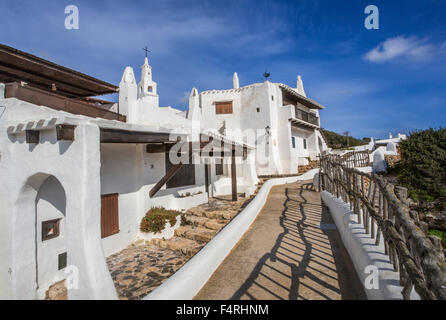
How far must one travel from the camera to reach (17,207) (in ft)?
15.9

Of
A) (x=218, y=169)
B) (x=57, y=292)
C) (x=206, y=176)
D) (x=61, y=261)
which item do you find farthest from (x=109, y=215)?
(x=218, y=169)

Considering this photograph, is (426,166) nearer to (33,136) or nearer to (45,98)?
(33,136)

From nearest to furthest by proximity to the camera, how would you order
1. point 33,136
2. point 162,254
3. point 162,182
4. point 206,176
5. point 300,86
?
1. point 33,136
2. point 162,254
3. point 162,182
4. point 206,176
5. point 300,86

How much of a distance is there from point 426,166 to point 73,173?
1448 centimetres

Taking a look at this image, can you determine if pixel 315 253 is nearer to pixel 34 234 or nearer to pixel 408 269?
pixel 408 269

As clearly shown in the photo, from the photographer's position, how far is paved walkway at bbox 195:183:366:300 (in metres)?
3.41

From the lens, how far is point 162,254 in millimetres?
6824

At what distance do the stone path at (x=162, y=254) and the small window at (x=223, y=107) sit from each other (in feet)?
37.3

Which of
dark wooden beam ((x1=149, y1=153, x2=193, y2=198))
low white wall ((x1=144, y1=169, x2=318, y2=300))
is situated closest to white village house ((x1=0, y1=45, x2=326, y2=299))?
dark wooden beam ((x1=149, y1=153, x2=193, y2=198))

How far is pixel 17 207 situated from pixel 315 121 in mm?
23862

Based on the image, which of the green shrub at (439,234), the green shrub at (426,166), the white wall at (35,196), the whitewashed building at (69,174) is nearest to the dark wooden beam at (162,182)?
the whitewashed building at (69,174)

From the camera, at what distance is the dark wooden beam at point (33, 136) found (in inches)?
169

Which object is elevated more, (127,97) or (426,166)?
(127,97)

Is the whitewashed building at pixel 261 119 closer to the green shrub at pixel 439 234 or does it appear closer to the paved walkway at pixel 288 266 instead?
the green shrub at pixel 439 234
